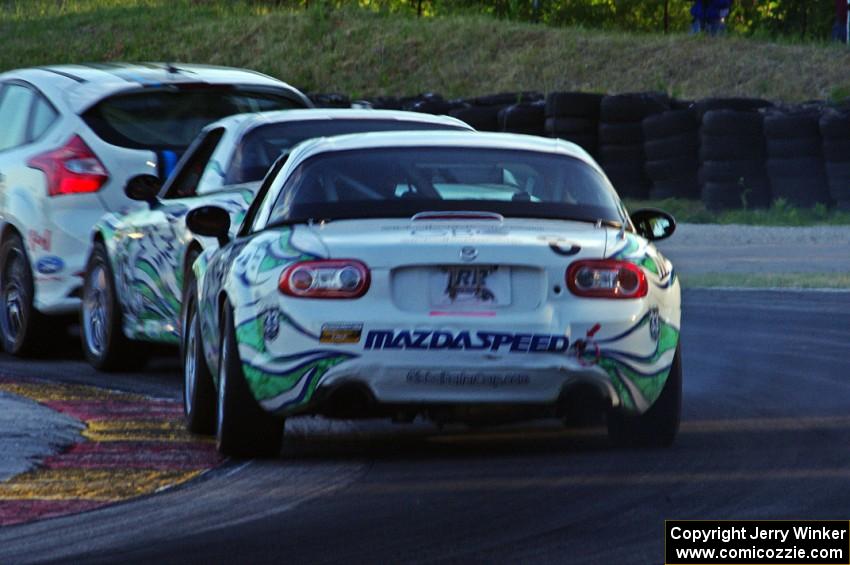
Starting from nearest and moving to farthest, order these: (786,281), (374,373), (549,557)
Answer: (549,557) < (374,373) < (786,281)

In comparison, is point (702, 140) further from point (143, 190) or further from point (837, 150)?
point (143, 190)

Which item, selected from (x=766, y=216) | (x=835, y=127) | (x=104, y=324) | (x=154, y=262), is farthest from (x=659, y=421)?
(x=766, y=216)

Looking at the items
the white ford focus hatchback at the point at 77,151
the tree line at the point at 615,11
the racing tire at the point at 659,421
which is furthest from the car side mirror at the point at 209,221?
the tree line at the point at 615,11

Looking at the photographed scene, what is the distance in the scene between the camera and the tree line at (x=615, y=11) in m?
49.0

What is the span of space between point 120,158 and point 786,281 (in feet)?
24.3

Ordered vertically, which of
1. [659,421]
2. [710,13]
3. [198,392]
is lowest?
[710,13]

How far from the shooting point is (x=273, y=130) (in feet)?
36.5

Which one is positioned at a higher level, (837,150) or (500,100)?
(837,150)

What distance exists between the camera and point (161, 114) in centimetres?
1276

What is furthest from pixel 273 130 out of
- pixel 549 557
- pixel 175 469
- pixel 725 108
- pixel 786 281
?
pixel 725 108

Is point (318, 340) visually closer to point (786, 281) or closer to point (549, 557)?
point (549, 557)

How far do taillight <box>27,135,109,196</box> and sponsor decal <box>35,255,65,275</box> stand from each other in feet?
1.20

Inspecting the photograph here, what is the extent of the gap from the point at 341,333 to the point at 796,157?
1785cm

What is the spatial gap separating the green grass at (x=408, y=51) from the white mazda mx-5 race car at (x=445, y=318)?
79.5ft
